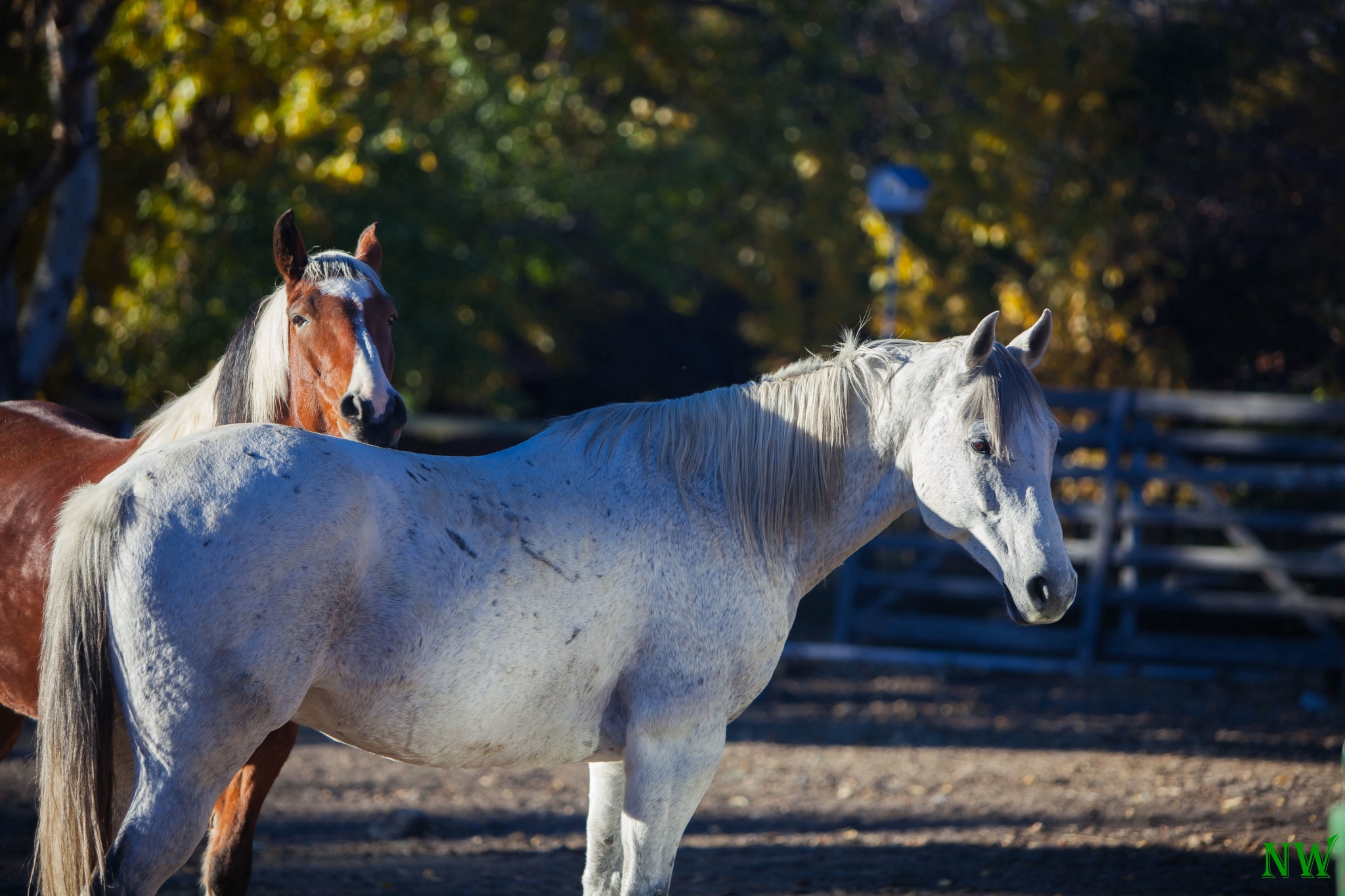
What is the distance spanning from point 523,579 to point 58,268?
4.92 m

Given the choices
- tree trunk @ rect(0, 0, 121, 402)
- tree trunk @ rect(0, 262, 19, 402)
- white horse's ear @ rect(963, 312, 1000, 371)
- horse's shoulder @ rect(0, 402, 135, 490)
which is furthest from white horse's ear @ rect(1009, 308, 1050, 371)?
tree trunk @ rect(0, 262, 19, 402)

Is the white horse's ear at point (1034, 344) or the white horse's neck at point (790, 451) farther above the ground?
the white horse's ear at point (1034, 344)

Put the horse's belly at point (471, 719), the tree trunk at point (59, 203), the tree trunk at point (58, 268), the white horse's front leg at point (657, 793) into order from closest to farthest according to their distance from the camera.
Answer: the horse's belly at point (471, 719) → the white horse's front leg at point (657, 793) → the tree trunk at point (59, 203) → the tree trunk at point (58, 268)

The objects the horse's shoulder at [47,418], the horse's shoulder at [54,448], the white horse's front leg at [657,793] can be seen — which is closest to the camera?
the white horse's front leg at [657,793]

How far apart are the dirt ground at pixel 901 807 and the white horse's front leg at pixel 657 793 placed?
60.6 inches

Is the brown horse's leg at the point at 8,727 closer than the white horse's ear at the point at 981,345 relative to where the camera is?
No

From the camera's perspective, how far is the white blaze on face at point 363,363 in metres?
2.87

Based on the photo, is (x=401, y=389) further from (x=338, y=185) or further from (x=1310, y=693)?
(x=1310, y=693)

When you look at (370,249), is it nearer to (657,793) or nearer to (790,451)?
(790,451)

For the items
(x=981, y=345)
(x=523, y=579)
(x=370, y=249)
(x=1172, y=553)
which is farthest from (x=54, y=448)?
(x=1172, y=553)

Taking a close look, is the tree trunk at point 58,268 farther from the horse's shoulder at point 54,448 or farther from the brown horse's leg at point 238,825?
the brown horse's leg at point 238,825

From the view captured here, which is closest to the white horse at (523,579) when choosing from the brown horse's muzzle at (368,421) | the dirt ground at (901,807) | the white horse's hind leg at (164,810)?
the white horse's hind leg at (164,810)

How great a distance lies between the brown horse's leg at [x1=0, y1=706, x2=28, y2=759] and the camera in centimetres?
330

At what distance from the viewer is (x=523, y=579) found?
2297mm
